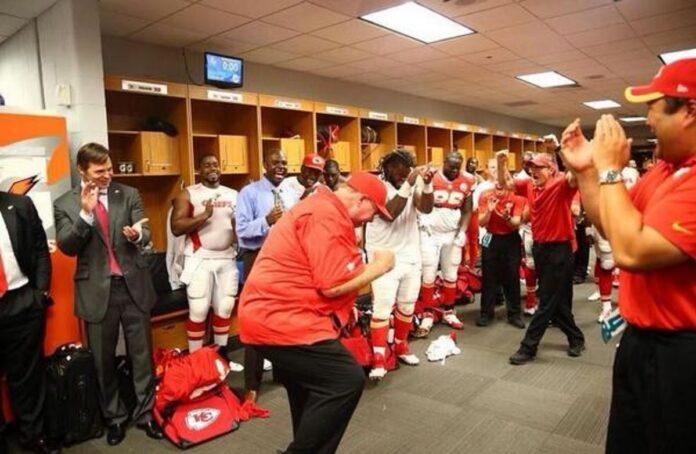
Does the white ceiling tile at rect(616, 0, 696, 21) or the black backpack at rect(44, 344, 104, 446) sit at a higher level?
the white ceiling tile at rect(616, 0, 696, 21)

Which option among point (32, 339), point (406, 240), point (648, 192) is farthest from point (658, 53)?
point (32, 339)

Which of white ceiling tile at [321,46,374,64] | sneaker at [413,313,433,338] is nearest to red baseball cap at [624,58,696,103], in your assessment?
sneaker at [413,313,433,338]

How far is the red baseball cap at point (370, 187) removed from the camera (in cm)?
186

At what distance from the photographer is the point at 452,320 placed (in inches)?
175

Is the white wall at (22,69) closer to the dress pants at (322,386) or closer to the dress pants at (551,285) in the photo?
the dress pants at (322,386)

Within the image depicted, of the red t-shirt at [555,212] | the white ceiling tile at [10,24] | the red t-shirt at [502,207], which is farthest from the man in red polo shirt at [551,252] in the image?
the white ceiling tile at [10,24]

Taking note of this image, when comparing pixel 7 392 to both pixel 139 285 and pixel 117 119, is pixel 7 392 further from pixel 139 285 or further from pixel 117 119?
pixel 117 119

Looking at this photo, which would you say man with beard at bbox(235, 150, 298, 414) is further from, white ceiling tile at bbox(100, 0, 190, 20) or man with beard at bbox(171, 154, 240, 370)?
white ceiling tile at bbox(100, 0, 190, 20)

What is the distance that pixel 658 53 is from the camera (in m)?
5.46

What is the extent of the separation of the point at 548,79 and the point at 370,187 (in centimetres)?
603

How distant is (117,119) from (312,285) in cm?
335

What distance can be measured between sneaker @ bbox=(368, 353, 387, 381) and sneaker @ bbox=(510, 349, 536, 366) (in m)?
0.99

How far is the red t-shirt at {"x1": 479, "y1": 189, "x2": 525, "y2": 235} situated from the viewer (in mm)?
4230

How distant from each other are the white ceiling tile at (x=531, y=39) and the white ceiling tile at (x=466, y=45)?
0.34 ft
